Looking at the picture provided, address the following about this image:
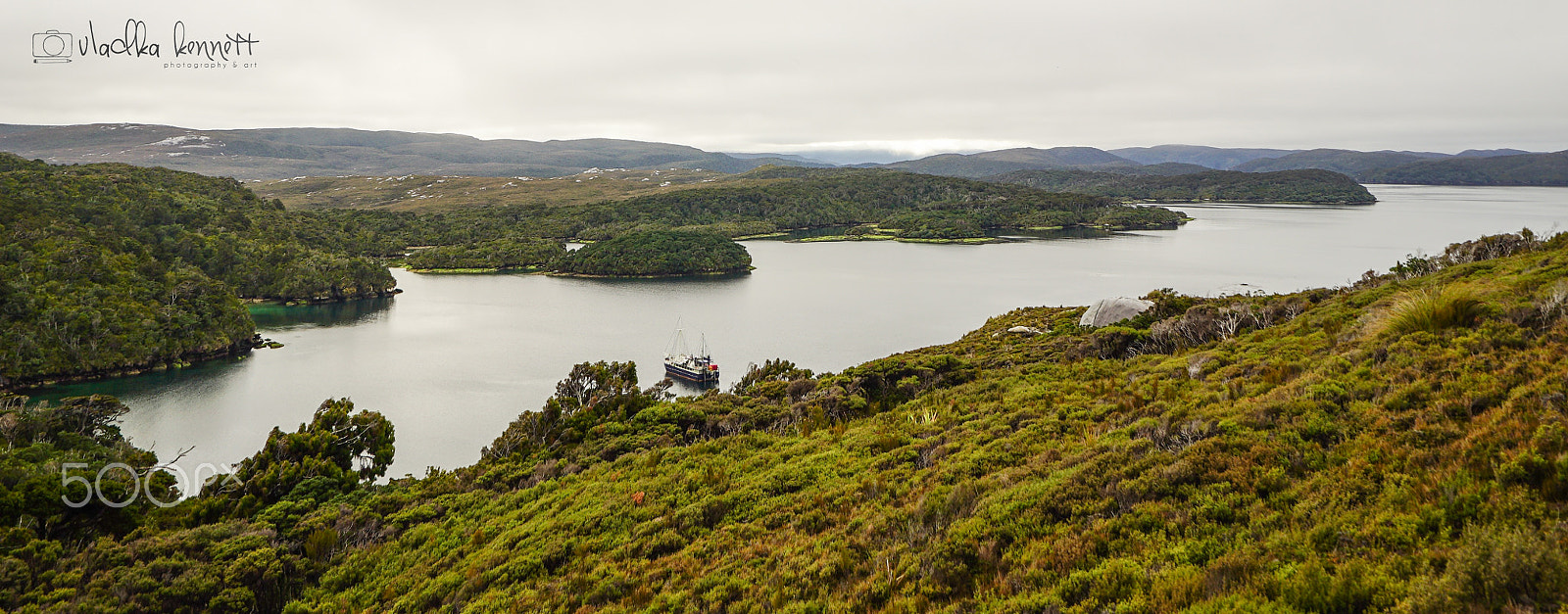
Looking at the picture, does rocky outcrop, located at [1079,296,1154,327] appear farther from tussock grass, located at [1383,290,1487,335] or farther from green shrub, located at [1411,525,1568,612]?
green shrub, located at [1411,525,1568,612]

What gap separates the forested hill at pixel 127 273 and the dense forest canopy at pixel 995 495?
32.4 metres

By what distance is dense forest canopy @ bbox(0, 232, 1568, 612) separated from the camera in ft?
20.5

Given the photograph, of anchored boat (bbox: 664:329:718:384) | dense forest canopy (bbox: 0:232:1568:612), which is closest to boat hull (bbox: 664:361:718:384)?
anchored boat (bbox: 664:329:718:384)

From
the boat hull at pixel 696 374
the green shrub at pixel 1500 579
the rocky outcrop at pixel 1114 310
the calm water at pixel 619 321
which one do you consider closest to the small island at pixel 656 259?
the calm water at pixel 619 321

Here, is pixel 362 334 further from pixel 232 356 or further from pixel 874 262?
pixel 874 262

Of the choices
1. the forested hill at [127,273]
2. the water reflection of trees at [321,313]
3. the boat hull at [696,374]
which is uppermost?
the forested hill at [127,273]

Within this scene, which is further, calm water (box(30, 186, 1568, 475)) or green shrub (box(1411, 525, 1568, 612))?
calm water (box(30, 186, 1568, 475))

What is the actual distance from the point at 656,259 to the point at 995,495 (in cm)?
9886

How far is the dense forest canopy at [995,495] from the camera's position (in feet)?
20.5

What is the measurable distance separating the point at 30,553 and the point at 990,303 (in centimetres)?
6473

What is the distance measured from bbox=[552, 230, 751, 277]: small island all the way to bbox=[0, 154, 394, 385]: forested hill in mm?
28105

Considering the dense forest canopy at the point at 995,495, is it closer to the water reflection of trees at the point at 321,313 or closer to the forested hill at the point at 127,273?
the forested hill at the point at 127,273

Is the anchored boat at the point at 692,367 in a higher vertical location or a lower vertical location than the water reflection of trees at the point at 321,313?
higher

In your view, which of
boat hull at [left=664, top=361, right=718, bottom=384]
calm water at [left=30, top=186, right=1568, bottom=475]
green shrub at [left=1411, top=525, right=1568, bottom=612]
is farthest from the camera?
boat hull at [left=664, top=361, right=718, bottom=384]
